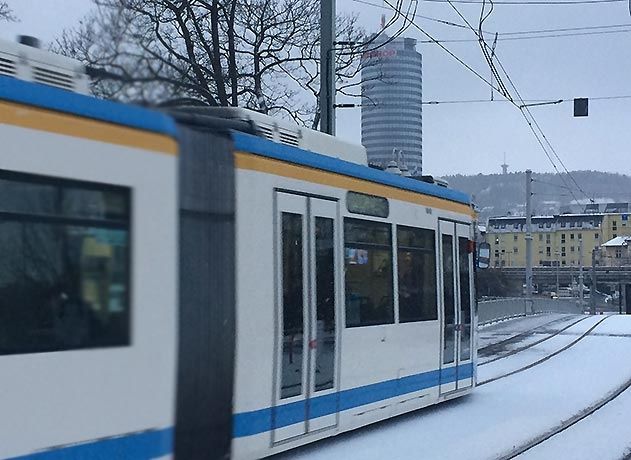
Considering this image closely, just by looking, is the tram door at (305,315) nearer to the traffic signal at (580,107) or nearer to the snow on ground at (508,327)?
the snow on ground at (508,327)

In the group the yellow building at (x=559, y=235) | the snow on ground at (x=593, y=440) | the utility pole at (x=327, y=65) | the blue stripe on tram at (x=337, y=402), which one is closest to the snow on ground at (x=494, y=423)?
the snow on ground at (x=593, y=440)

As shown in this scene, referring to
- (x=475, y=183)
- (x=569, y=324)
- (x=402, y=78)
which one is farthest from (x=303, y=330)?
(x=475, y=183)

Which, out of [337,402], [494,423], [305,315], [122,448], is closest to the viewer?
[122,448]

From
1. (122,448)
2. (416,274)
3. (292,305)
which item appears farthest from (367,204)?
(122,448)

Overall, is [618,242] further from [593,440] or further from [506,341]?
[593,440]

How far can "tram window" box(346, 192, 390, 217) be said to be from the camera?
31.0 ft

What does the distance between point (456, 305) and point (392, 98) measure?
1712cm

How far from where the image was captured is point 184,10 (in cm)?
2386

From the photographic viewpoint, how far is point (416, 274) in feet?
35.9

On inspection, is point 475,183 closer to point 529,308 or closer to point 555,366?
point 529,308

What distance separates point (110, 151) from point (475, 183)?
196 ft

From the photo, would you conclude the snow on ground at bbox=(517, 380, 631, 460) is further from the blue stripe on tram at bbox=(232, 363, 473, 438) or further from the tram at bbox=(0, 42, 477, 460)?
the tram at bbox=(0, 42, 477, 460)

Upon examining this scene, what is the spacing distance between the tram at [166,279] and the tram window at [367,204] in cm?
5

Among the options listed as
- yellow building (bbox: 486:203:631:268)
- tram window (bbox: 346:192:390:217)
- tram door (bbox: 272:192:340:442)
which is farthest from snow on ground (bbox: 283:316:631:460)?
yellow building (bbox: 486:203:631:268)
